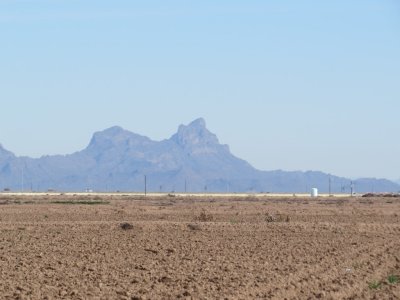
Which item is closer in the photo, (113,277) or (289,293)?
(289,293)

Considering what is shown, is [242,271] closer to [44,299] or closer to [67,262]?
[67,262]

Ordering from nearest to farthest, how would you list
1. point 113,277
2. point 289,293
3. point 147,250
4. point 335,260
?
point 289,293, point 113,277, point 335,260, point 147,250

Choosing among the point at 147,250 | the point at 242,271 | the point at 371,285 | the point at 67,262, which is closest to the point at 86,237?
the point at 147,250

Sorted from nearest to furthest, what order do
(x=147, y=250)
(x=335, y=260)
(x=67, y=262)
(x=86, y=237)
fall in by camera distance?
(x=67, y=262), (x=335, y=260), (x=147, y=250), (x=86, y=237)

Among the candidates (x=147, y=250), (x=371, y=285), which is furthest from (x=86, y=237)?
(x=371, y=285)

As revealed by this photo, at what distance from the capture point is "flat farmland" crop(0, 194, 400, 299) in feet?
80.3

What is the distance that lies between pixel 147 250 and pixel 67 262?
5557mm

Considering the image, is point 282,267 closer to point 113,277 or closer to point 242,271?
point 242,271

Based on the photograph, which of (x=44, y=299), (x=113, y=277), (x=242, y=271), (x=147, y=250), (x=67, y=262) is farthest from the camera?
(x=147, y=250)

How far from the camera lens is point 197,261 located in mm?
31453

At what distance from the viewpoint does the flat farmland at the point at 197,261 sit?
80.3 feet

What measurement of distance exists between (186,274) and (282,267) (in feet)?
12.1

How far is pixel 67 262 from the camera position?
1205 inches

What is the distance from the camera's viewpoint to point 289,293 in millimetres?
24453
